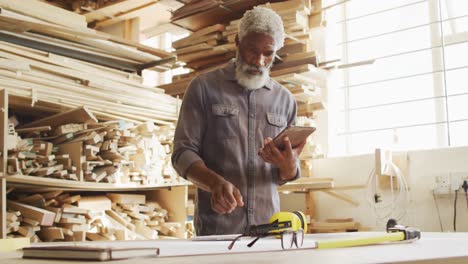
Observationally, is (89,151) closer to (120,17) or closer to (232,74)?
(232,74)

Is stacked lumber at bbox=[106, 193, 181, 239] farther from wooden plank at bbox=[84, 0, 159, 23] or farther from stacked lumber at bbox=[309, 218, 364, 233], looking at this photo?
wooden plank at bbox=[84, 0, 159, 23]

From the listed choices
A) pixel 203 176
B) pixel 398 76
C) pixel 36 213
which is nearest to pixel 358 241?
pixel 203 176

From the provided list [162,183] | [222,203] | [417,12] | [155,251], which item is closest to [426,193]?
[417,12]

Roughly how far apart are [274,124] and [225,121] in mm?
285

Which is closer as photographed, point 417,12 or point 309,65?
point 309,65

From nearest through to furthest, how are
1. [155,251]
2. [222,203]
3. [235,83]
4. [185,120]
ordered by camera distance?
[155,251], [222,203], [185,120], [235,83]

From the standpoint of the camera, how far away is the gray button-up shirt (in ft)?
9.17

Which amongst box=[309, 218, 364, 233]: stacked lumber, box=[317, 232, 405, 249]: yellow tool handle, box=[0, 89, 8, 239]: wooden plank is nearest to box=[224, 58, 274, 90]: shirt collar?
box=[317, 232, 405, 249]: yellow tool handle

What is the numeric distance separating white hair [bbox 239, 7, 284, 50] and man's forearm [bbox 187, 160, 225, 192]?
2.42 feet

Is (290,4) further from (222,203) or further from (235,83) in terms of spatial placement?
(222,203)

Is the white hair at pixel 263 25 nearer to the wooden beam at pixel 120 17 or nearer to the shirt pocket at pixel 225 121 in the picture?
the shirt pocket at pixel 225 121

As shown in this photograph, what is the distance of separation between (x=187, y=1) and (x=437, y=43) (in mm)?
2370

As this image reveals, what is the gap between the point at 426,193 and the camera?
4.87 metres

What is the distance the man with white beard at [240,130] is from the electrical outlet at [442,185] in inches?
87.8
